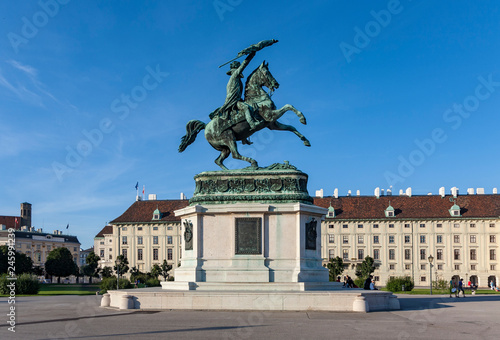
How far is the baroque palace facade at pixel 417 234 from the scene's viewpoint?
10431 centimetres

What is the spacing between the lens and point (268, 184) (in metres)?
24.1

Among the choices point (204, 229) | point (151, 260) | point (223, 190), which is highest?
point (223, 190)

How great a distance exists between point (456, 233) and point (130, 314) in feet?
312

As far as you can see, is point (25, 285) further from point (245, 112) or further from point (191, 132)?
point (245, 112)

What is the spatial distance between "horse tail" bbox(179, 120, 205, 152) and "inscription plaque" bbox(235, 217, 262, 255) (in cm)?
532

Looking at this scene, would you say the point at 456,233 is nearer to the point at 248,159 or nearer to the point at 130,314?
the point at 248,159

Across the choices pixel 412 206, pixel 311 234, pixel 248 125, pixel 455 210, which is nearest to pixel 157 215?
pixel 412 206

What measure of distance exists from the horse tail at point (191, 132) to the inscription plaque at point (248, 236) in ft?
17.4

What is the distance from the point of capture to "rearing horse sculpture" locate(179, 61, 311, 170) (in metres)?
25.3

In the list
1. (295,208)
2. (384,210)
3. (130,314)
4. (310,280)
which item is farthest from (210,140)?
(384,210)

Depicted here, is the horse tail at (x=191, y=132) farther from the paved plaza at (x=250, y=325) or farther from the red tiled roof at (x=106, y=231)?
the red tiled roof at (x=106, y=231)

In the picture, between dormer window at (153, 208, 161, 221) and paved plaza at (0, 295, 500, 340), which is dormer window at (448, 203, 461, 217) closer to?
Result: dormer window at (153, 208, 161, 221)

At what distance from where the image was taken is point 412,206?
107062 millimetres

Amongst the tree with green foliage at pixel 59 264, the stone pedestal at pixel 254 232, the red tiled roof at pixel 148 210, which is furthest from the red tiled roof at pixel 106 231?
the stone pedestal at pixel 254 232
